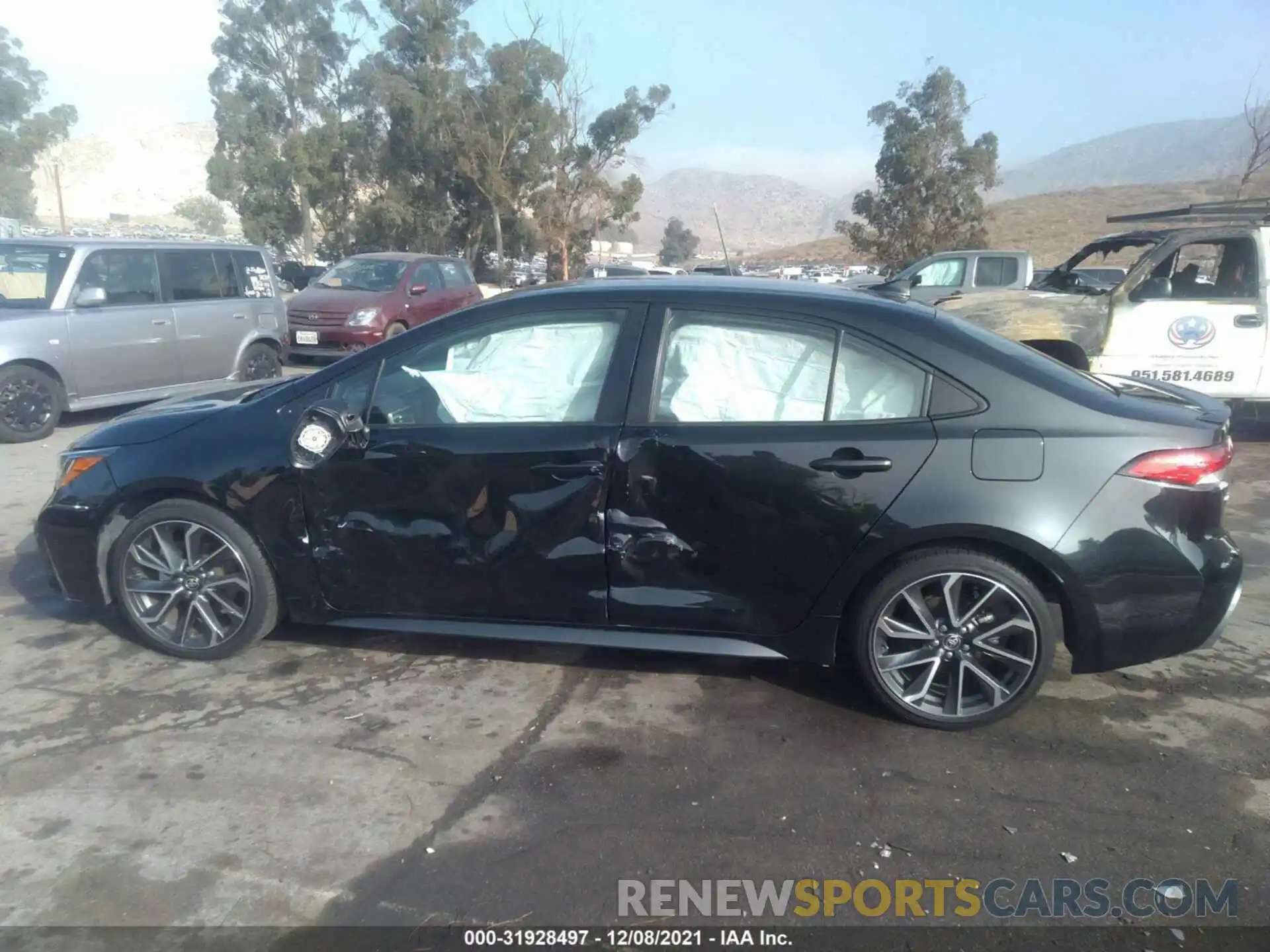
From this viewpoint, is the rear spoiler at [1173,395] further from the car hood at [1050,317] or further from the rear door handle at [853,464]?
the car hood at [1050,317]

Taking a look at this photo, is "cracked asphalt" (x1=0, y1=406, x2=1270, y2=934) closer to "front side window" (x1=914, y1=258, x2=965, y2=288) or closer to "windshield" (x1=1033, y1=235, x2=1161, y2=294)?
"windshield" (x1=1033, y1=235, x2=1161, y2=294)

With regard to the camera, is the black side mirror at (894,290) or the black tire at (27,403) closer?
the black side mirror at (894,290)

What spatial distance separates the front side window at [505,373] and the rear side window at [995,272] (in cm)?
1275

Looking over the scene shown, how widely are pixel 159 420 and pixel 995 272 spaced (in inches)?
544

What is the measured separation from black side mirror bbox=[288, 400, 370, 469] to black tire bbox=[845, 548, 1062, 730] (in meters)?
2.09

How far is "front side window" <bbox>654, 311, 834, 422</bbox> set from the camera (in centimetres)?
365

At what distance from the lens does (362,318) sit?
13.1 m

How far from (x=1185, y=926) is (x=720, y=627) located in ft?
5.68

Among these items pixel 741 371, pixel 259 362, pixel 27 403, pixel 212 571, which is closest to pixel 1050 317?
pixel 741 371

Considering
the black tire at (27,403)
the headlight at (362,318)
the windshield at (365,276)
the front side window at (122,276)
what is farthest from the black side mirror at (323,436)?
the windshield at (365,276)

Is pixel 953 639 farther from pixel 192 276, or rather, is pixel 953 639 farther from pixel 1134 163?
pixel 1134 163

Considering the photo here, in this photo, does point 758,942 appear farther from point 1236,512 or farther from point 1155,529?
point 1236,512

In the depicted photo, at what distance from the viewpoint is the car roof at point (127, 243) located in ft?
27.7

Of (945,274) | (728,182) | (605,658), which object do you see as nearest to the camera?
(605,658)
